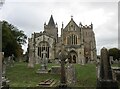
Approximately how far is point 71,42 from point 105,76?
52.4 meters

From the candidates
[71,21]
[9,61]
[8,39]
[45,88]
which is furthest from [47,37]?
Result: [45,88]

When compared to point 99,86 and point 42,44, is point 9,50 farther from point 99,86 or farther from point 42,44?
point 99,86

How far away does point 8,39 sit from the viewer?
4138 cm

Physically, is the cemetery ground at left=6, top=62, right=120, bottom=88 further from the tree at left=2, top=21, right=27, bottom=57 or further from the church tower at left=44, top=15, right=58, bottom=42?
the church tower at left=44, top=15, right=58, bottom=42

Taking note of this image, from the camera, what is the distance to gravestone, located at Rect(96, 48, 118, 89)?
37.1ft

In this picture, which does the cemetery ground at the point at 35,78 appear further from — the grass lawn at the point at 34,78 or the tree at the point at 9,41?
the tree at the point at 9,41

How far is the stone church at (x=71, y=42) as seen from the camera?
2418 inches

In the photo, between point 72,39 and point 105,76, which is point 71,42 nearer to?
point 72,39

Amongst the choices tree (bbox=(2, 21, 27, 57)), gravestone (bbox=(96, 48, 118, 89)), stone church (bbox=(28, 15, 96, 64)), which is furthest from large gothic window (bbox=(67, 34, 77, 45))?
gravestone (bbox=(96, 48, 118, 89))

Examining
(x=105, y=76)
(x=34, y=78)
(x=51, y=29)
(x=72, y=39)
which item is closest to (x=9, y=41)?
(x=34, y=78)

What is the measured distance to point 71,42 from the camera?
210 feet

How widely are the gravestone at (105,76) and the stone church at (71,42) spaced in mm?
47616

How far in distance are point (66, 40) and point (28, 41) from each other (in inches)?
383

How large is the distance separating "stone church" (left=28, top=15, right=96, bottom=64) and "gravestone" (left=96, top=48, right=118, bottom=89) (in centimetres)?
4762
